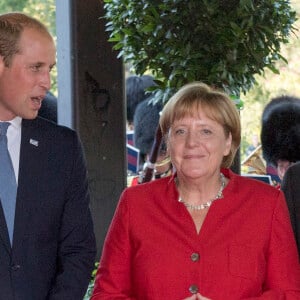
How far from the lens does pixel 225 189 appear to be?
4.39m

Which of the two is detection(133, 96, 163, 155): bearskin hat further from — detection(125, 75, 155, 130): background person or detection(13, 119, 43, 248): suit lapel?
detection(13, 119, 43, 248): suit lapel

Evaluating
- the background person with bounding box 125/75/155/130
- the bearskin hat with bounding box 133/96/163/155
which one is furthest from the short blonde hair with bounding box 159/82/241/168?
the background person with bounding box 125/75/155/130

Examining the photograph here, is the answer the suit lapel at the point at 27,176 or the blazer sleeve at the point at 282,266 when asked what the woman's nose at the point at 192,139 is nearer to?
the blazer sleeve at the point at 282,266

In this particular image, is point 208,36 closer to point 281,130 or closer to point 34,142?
point 281,130

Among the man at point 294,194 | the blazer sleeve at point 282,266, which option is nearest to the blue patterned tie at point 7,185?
the blazer sleeve at point 282,266

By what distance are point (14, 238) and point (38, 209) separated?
15 cm

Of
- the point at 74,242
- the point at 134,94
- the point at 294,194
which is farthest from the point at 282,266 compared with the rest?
the point at 134,94

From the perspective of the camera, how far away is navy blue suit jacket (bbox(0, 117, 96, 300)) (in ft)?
13.6

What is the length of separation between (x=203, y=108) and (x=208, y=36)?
4.35 ft

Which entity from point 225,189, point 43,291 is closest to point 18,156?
point 43,291

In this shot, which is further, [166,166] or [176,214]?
[166,166]

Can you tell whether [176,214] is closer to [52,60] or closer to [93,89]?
[52,60]

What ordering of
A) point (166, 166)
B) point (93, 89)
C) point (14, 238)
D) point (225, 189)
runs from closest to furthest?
point (14, 238)
point (225, 189)
point (93, 89)
point (166, 166)

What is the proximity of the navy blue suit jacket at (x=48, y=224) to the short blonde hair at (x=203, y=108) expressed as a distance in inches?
15.8
